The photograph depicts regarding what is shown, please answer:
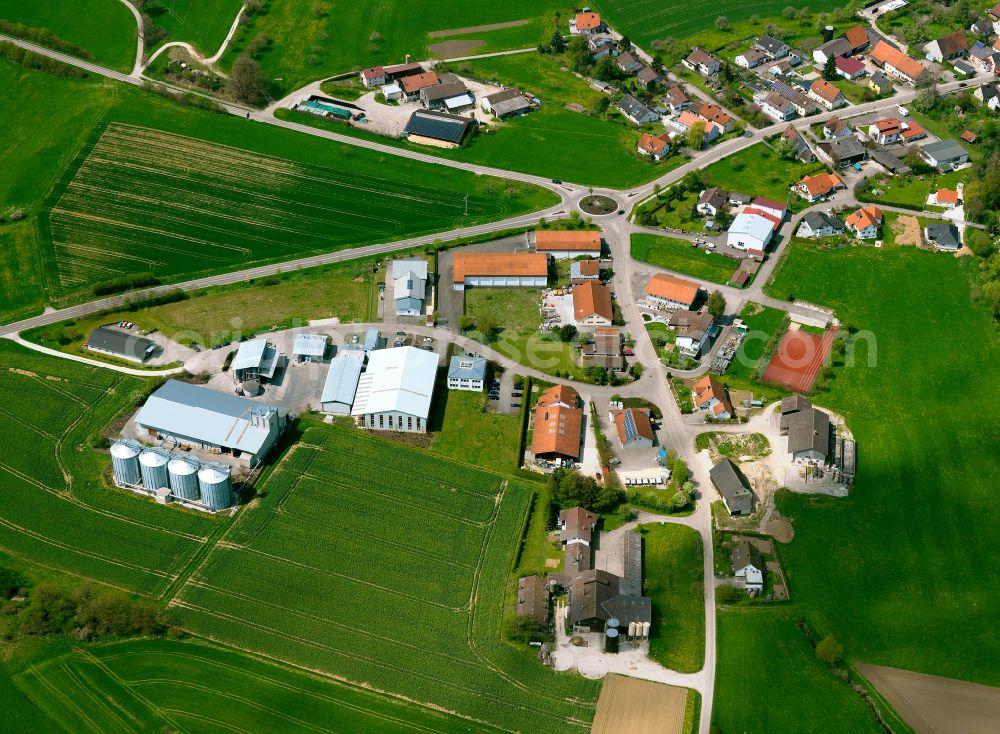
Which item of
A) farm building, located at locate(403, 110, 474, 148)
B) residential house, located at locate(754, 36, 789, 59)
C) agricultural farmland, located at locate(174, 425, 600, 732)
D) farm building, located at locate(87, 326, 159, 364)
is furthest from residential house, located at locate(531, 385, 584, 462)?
residential house, located at locate(754, 36, 789, 59)

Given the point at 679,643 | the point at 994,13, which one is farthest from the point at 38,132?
the point at 994,13

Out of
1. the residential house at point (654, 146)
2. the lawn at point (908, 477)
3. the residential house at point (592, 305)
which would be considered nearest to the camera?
the lawn at point (908, 477)

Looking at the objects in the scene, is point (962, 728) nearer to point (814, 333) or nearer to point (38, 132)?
point (814, 333)

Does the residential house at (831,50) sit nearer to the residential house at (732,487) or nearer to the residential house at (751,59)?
the residential house at (751,59)

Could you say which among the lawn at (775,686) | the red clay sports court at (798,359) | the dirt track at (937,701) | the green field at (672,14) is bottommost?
the lawn at (775,686)

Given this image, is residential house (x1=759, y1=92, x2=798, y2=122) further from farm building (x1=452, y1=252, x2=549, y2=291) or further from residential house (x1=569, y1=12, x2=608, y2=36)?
farm building (x1=452, y1=252, x2=549, y2=291)

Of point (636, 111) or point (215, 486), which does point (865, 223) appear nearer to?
point (636, 111)

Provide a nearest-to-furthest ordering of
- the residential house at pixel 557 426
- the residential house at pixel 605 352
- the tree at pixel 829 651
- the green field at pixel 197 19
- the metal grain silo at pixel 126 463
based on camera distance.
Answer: the tree at pixel 829 651
the metal grain silo at pixel 126 463
the residential house at pixel 557 426
the residential house at pixel 605 352
the green field at pixel 197 19

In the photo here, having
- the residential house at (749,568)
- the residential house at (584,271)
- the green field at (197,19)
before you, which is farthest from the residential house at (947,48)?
the green field at (197,19)
